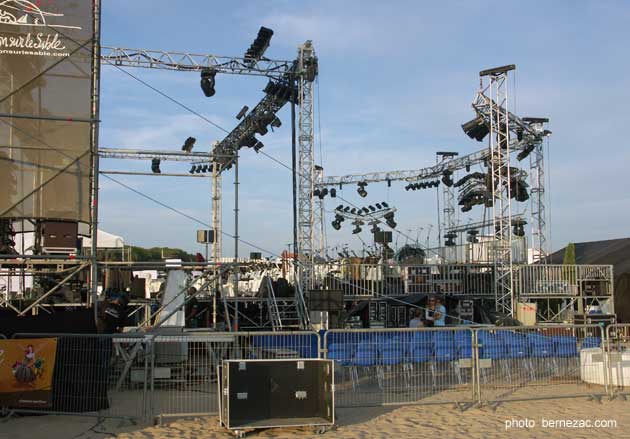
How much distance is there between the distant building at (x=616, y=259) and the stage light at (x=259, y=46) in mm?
16916

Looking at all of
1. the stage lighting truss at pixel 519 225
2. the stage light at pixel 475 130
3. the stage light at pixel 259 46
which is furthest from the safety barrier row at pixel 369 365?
the stage lighting truss at pixel 519 225

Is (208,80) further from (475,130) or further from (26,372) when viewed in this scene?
(26,372)

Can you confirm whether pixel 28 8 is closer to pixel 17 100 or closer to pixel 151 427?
pixel 17 100

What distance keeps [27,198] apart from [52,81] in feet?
8.06

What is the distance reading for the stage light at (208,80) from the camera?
23.6m

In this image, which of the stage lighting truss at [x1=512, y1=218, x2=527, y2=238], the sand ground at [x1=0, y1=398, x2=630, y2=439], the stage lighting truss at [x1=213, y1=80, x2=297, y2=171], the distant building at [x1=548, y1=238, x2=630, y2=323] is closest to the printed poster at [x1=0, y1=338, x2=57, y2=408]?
the sand ground at [x1=0, y1=398, x2=630, y2=439]

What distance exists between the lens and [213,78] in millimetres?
23828

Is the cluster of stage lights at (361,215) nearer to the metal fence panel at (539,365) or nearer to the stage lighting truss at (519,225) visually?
the stage lighting truss at (519,225)

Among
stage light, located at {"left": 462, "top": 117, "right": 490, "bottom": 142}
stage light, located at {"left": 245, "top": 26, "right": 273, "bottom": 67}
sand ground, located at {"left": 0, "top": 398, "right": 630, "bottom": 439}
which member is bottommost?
sand ground, located at {"left": 0, "top": 398, "right": 630, "bottom": 439}

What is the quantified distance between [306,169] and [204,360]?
14.6m

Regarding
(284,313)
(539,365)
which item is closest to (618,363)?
(539,365)

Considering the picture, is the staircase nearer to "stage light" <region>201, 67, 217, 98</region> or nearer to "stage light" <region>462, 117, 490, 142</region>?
"stage light" <region>201, 67, 217, 98</region>

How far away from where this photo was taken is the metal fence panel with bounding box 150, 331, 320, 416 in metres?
9.60

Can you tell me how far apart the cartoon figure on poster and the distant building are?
22780mm
